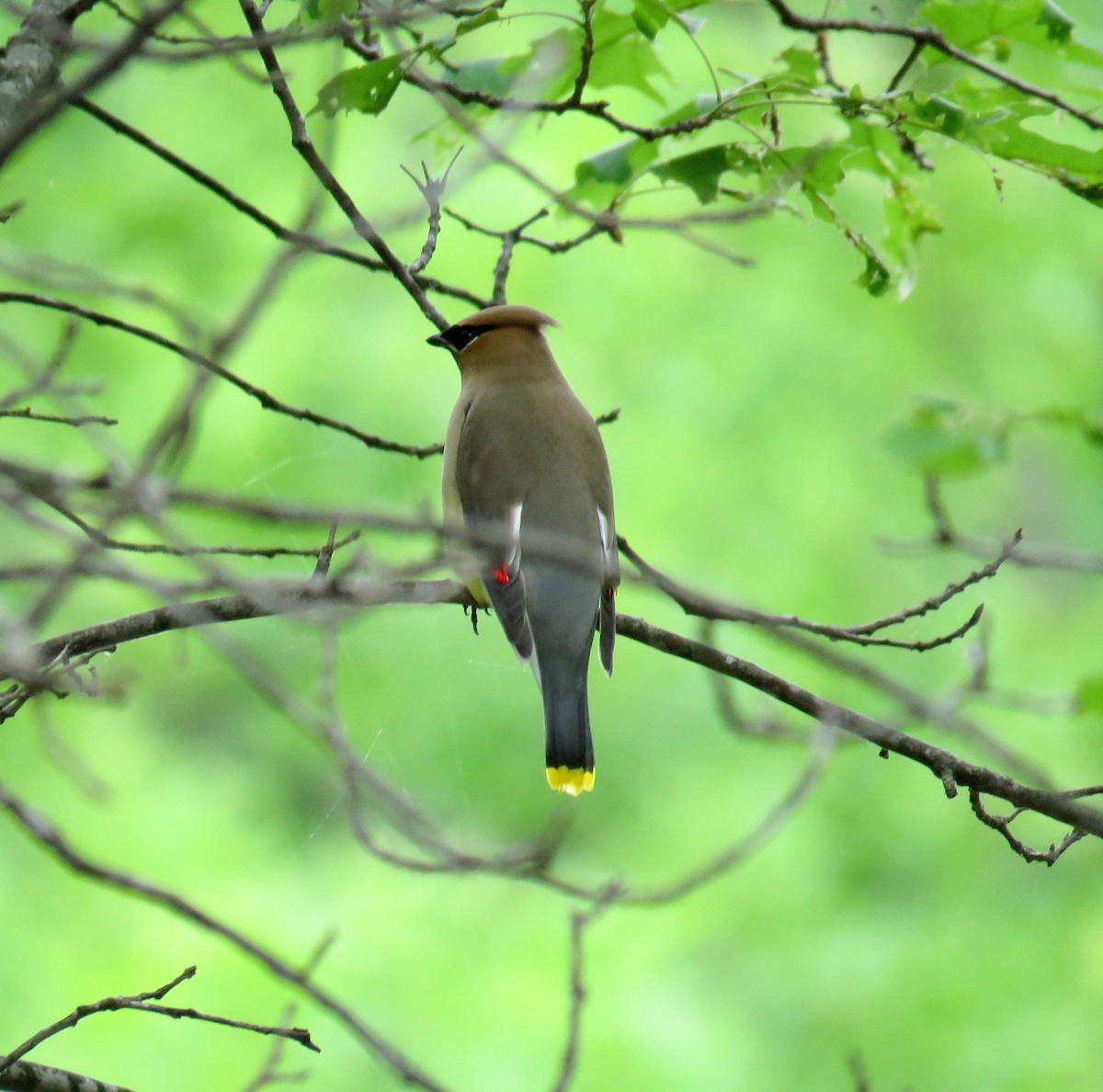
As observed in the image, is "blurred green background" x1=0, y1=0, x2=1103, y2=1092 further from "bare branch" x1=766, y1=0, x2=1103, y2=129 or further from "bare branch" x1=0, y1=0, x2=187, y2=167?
"bare branch" x1=0, y1=0, x2=187, y2=167

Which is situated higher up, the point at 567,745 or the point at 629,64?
the point at 629,64

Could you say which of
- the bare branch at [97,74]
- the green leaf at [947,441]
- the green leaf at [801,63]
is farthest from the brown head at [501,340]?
the bare branch at [97,74]

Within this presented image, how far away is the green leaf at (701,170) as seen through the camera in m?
2.42

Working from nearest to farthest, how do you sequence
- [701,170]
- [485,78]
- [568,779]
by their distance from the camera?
[701,170] < [485,78] < [568,779]

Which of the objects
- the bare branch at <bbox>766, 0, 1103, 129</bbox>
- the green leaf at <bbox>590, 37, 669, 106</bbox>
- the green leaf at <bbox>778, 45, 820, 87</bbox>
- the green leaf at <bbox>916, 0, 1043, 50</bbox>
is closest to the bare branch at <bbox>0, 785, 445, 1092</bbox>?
the bare branch at <bbox>766, 0, 1103, 129</bbox>

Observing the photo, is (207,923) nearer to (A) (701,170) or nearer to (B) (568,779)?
(A) (701,170)

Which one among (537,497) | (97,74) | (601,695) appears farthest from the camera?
(601,695)

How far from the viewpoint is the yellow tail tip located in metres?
3.04

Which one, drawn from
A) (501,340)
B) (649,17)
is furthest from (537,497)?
(649,17)

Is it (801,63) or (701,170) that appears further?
(701,170)

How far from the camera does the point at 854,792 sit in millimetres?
6062

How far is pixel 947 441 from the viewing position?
177cm

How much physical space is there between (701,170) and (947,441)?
2.73 feet

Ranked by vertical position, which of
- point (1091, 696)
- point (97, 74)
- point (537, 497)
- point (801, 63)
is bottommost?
point (537, 497)
